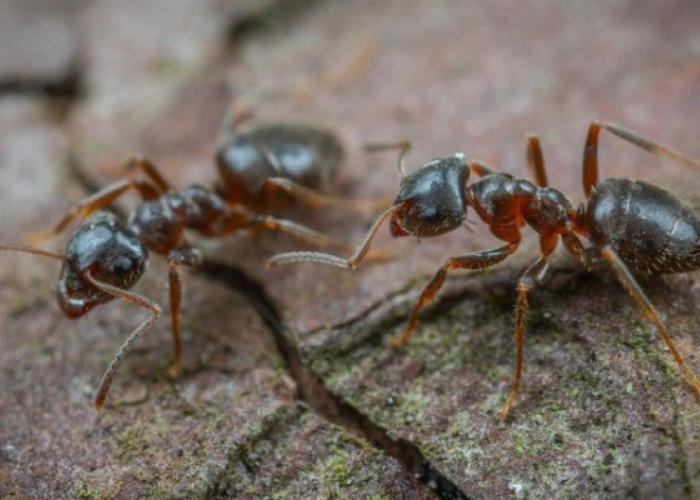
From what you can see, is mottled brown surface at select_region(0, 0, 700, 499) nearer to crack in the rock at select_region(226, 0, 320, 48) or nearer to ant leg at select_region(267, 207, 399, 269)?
crack in the rock at select_region(226, 0, 320, 48)

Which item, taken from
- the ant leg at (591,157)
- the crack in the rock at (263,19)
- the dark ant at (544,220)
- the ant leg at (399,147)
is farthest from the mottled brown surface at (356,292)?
the ant leg at (591,157)

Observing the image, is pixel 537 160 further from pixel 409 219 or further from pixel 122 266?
pixel 122 266

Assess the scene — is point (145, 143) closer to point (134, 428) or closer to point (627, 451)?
point (134, 428)

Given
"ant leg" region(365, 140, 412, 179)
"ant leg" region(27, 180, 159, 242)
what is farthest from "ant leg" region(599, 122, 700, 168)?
"ant leg" region(27, 180, 159, 242)

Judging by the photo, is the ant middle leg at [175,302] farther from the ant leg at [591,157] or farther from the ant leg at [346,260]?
the ant leg at [591,157]

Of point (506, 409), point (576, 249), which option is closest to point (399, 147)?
point (576, 249)

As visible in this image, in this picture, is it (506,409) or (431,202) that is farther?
(431,202)

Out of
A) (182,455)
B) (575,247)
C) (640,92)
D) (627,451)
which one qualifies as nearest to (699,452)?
(627,451)
